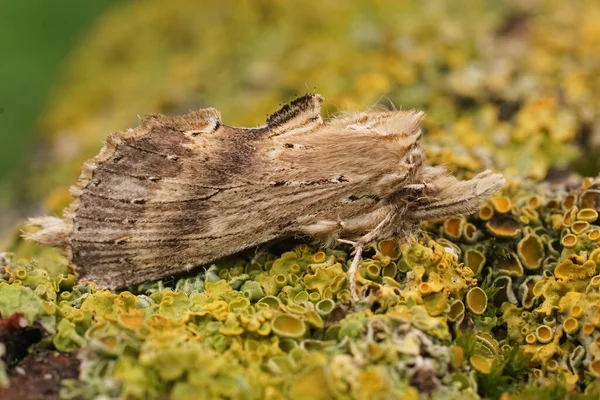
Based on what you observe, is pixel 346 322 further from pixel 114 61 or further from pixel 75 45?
pixel 75 45

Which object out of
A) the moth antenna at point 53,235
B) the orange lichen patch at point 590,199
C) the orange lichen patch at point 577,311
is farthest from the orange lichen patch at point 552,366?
the moth antenna at point 53,235

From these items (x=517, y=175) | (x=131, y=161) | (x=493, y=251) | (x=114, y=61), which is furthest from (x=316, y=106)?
(x=114, y=61)

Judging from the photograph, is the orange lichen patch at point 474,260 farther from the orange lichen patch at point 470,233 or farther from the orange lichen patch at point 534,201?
the orange lichen patch at point 534,201

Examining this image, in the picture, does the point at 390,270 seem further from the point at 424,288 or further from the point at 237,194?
the point at 237,194

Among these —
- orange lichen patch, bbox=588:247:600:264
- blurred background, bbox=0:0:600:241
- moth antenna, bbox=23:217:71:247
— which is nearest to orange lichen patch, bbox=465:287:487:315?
orange lichen patch, bbox=588:247:600:264

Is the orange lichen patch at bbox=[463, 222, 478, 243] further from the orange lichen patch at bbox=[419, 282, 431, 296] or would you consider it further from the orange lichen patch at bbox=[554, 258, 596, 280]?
the orange lichen patch at bbox=[419, 282, 431, 296]

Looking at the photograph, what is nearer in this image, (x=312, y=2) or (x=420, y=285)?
(x=420, y=285)

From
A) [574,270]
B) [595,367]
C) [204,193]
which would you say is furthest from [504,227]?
[204,193]
